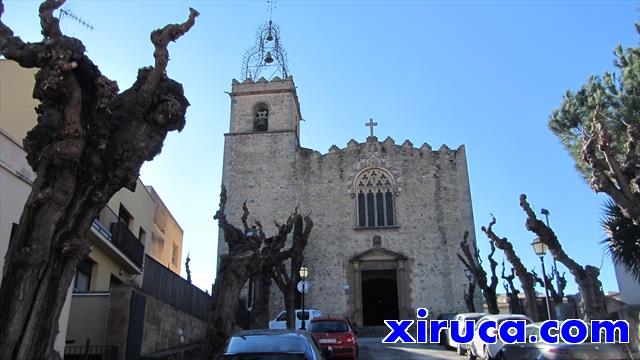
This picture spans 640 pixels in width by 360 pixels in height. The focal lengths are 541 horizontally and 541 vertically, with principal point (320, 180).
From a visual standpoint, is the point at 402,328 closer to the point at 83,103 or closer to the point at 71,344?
the point at 71,344

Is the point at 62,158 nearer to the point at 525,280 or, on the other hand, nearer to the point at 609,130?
the point at 609,130

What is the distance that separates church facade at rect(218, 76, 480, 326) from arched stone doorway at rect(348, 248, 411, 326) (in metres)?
0.06

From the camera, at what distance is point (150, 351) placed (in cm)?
1305

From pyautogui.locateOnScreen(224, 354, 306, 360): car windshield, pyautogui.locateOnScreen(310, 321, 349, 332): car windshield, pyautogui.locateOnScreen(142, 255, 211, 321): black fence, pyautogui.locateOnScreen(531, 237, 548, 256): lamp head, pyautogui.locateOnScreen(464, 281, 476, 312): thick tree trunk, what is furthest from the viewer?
pyautogui.locateOnScreen(464, 281, 476, 312): thick tree trunk

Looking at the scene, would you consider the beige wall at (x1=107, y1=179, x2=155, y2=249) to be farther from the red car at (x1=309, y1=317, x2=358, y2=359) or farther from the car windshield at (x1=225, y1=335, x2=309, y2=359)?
the car windshield at (x1=225, y1=335, x2=309, y2=359)

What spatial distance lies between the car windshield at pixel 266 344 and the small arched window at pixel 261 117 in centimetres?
2749

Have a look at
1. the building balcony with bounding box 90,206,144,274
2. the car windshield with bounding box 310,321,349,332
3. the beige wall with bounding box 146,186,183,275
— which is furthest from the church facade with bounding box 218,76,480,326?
the car windshield with bounding box 310,321,349,332

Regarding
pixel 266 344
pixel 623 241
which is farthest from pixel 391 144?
pixel 266 344

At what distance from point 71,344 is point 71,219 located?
8.05m

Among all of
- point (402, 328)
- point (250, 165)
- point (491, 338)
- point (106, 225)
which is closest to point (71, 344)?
point (106, 225)

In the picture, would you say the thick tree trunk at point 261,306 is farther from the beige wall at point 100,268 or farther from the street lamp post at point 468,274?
the street lamp post at point 468,274

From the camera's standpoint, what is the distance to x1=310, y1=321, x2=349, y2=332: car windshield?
50.7 feet

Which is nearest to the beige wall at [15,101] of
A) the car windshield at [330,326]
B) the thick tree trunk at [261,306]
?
the thick tree trunk at [261,306]

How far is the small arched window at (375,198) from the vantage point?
31.4 metres
